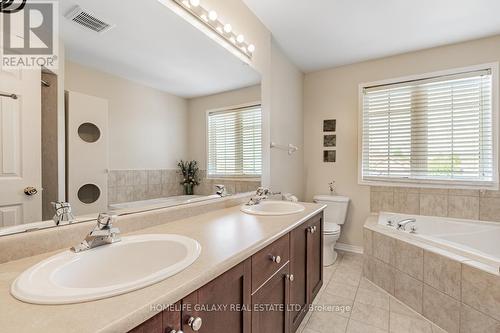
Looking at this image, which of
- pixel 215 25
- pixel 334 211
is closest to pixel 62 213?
pixel 215 25

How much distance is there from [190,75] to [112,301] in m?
1.28

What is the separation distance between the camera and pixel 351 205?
300cm

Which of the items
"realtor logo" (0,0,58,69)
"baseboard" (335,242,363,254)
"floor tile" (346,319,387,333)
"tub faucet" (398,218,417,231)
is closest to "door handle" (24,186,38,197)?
"realtor logo" (0,0,58,69)

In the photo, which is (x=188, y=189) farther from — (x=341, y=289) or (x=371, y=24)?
(x=371, y=24)

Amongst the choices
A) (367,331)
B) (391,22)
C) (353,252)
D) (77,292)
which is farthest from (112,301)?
(353,252)

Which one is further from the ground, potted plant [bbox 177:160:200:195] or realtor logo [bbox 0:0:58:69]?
realtor logo [bbox 0:0:58:69]

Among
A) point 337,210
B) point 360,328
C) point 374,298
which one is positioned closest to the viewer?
point 360,328

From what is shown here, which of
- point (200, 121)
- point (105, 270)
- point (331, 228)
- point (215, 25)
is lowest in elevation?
point (331, 228)

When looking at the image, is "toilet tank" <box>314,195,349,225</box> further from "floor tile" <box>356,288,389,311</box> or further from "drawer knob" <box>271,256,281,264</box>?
"drawer knob" <box>271,256,281,264</box>

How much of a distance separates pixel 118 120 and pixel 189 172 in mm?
519

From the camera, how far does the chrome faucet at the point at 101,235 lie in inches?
32.6

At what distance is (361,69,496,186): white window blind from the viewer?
2354 mm

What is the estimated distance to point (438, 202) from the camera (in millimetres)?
2525

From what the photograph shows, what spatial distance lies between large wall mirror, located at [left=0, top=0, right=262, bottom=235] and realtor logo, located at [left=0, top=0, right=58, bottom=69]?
0.03 metres
